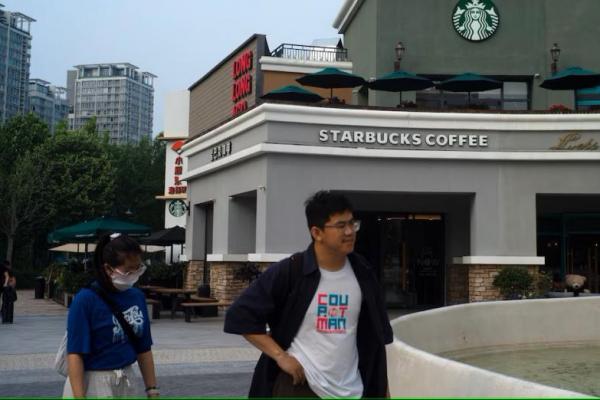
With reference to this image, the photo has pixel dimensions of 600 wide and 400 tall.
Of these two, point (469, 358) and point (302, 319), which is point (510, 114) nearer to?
point (469, 358)

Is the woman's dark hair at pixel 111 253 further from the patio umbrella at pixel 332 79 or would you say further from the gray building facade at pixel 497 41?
the gray building facade at pixel 497 41

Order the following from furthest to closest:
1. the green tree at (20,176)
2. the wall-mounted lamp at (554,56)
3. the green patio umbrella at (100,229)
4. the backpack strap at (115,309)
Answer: the green tree at (20,176) → the wall-mounted lamp at (554,56) → the green patio umbrella at (100,229) → the backpack strap at (115,309)

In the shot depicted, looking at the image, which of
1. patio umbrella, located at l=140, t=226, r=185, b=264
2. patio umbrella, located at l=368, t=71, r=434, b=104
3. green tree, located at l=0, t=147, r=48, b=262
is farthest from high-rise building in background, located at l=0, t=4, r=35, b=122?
patio umbrella, located at l=368, t=71, r=434, b=104

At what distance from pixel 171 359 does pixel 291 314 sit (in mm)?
8627

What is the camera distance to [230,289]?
70.2 ft

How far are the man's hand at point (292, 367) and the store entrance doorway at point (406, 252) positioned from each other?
66.4 feet

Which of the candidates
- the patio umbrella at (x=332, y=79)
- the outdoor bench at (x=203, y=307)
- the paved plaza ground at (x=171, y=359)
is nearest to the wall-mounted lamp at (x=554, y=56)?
the patio umbrella at (x=332, y=79)

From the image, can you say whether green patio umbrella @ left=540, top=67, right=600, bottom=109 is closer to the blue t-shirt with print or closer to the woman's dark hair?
the woman's dark hair

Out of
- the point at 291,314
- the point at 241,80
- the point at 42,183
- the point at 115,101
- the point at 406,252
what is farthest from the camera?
the point at 115,101

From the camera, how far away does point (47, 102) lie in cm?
15012

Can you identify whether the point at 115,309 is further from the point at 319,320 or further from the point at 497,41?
the point at 497,41

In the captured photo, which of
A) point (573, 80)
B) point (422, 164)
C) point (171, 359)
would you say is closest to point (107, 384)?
point (171, 359)

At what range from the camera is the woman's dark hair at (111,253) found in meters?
4.28

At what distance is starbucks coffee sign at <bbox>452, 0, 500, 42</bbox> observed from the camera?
81.1ft
